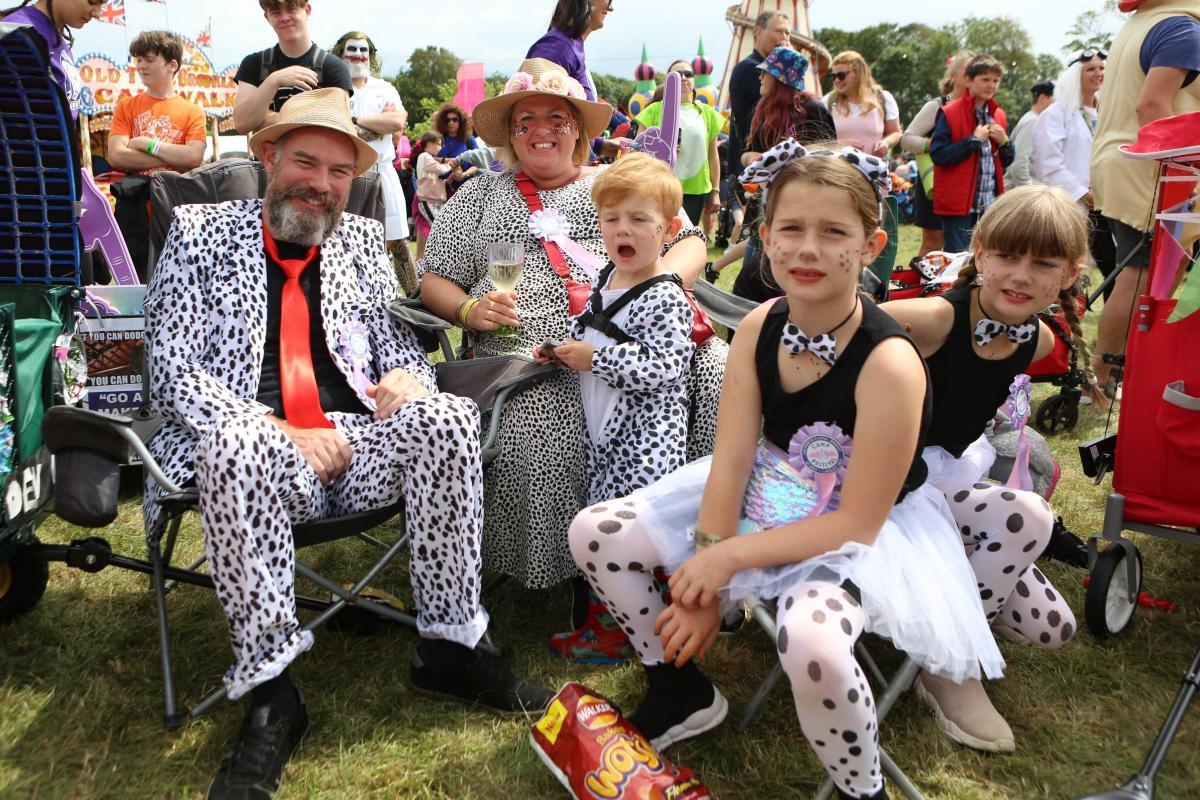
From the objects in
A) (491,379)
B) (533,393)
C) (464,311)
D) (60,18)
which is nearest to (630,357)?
(533,393)

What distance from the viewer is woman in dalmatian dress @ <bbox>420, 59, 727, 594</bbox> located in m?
2.78

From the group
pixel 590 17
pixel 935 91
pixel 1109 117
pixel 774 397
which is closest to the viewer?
pixel 774 397

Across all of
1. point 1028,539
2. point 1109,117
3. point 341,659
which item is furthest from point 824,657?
point 1109,117

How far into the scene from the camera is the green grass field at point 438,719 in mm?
2154

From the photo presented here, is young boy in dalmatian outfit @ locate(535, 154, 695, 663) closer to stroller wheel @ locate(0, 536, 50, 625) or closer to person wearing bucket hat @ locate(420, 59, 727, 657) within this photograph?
person wearing bucket hat @ locate(420, 59, 727, 657)

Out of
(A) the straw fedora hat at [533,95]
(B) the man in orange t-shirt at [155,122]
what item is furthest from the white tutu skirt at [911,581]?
(B) the man in orange t-shirt at [155,122]

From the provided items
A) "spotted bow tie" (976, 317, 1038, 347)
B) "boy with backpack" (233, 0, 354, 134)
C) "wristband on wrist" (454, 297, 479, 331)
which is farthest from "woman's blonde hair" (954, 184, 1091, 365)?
"boy with backpack" (233, 0, 354, 134)

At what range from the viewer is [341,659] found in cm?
269

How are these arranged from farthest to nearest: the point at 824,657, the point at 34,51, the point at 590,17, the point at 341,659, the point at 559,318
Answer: the point at 590,17
the point at 559,318
the point at 341,659
the point at 34,51
the point at 824,657

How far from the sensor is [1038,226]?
227cm

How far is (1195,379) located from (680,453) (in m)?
1.48

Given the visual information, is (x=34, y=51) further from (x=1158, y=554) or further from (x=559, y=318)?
(x=1158, y=554)

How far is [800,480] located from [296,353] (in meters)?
1.50

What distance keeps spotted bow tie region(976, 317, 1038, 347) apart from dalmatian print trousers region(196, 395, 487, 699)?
1370mm
